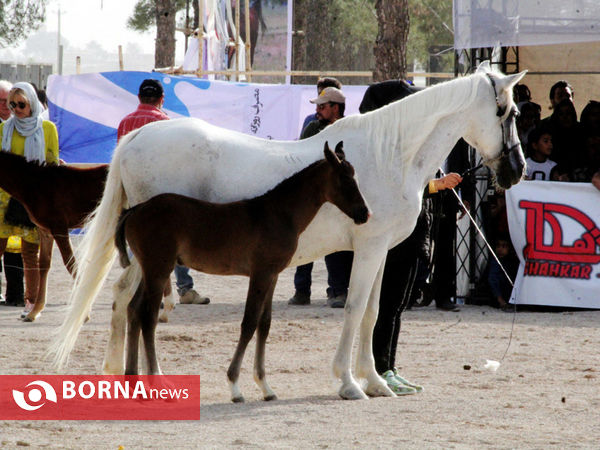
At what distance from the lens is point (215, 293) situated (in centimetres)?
1175

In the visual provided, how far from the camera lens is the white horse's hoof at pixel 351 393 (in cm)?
634

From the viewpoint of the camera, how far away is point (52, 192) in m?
8.88

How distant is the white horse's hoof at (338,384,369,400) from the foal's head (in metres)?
1.15

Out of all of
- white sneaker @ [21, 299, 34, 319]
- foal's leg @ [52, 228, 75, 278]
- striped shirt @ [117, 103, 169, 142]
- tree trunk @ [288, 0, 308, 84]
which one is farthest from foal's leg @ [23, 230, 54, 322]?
tree trunk @ [288, 0, 308, 84]

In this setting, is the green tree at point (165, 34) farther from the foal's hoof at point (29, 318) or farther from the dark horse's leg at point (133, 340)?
the dark horse's leg at point (133, 340)

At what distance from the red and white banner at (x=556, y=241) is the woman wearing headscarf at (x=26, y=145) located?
15.9 ft

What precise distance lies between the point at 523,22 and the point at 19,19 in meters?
27.9

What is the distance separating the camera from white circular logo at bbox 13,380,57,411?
19.0 feet

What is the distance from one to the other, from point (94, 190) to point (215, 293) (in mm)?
3041

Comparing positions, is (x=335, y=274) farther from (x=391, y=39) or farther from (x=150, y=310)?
(x=391, y=39)

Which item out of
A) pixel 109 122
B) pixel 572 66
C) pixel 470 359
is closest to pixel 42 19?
pixel 109 122

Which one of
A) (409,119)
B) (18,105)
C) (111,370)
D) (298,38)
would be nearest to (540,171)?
(409,119)

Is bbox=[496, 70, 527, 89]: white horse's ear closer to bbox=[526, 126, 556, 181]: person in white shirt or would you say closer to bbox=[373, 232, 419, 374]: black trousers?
bbox=[373, 232, 419, 374]: black trousers

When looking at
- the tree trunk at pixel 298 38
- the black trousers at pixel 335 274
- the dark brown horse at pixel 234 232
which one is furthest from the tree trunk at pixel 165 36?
the dark brown horse at pixel 234 232
